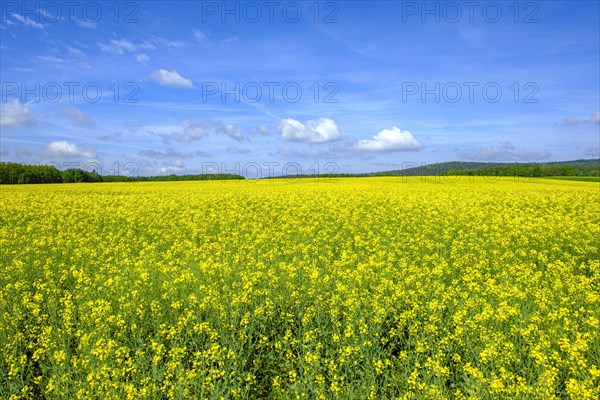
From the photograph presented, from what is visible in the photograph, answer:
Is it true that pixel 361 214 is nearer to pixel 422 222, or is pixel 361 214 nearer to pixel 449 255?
pixel 422 222

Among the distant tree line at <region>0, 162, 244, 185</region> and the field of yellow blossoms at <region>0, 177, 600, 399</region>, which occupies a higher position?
the distant tree line at <region>0, 162, 244, 185</region>

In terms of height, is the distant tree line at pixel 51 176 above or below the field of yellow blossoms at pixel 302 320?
above

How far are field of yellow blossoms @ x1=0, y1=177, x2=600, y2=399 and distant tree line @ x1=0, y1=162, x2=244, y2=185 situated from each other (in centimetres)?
5224

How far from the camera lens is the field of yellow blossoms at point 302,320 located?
4387mm

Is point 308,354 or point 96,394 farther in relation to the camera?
point 308,354

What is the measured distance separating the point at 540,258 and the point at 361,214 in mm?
7083

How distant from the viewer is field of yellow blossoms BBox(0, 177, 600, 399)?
439 centimetres

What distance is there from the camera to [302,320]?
530cm

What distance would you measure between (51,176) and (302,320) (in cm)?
6641

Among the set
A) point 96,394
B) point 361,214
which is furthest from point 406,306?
point 361,214

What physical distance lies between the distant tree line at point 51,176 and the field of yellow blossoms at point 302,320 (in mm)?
52239

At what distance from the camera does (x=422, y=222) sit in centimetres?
1345

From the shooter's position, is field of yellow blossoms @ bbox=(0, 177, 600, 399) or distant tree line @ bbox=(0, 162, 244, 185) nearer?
field of yellow blossoms @ bbox=(0, 177, 600, 399)

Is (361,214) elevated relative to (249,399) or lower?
elevated
